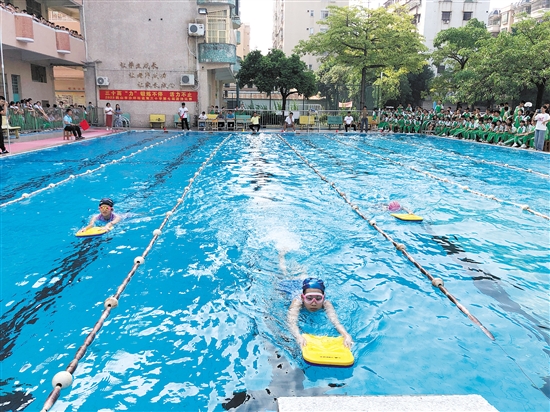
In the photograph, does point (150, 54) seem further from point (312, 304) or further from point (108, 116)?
point (312, 304)

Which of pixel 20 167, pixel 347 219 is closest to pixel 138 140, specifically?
pixel 20 167

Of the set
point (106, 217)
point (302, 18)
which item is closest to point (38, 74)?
point (106, 217)

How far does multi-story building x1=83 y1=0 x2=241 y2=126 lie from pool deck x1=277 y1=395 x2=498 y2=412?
87.0 feet

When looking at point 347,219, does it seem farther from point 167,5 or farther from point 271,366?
point 167,5

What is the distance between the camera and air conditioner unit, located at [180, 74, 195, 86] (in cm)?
2728

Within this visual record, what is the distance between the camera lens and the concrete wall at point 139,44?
89.1 ft

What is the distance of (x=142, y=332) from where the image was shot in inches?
172

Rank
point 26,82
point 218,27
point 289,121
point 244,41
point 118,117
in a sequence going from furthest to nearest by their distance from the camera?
1. point 244,41
2. point 218,27
3. point 289,121
4. point 118,117
5. point 26,82

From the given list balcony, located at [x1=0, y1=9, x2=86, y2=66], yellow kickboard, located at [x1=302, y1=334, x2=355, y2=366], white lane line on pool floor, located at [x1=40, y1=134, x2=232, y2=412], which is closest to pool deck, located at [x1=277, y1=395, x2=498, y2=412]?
yellow kickboard, located at [x1=302, y1=334, x2=355, y2=366]

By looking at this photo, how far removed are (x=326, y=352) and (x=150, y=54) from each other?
27.1 meters

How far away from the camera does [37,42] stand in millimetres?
20078

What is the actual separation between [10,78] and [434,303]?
22.9 meters

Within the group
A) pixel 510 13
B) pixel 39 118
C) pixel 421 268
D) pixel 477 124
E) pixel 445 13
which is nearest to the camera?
pixel 421 268

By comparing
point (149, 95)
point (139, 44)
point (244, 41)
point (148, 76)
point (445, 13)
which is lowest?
point (149, 95)
